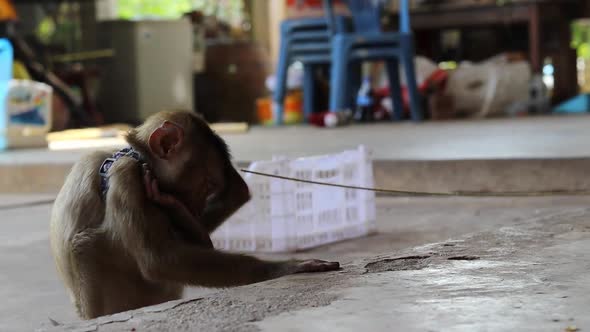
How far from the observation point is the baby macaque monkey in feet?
7.30

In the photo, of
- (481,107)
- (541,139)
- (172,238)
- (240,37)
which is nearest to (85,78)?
(240,37)

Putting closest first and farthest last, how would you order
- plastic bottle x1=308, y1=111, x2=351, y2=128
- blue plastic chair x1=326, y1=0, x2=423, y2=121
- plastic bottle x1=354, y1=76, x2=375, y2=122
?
blue plastic chair x1=326, y1=0, x2=423, y2=121 → plastic bottle x1=308, y1=111, x2=351, y2=128 → plastic bottle x1=354, y1=76, x2=375, y2=122

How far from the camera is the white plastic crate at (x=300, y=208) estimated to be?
11.7 ft

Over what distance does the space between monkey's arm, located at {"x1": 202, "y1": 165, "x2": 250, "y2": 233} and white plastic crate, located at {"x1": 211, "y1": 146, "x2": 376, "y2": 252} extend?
93 centimetres

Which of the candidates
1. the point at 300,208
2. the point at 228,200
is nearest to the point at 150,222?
the point at 228,200

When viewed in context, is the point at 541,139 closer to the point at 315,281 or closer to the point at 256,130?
the point at 256,130

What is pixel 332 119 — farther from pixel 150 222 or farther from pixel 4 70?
pixel 150 222

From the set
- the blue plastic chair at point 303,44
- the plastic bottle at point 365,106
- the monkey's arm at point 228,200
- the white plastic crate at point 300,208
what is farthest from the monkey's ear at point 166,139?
the plastic bottle at point 365,106

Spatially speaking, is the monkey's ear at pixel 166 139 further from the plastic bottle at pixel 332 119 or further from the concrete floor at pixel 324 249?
the plastic bottle at pixel 332 119

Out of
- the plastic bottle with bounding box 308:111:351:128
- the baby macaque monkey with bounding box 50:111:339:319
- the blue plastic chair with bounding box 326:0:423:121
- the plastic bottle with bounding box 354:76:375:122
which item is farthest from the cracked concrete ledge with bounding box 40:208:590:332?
the plastic bottle with bounding box 354:76:375:122

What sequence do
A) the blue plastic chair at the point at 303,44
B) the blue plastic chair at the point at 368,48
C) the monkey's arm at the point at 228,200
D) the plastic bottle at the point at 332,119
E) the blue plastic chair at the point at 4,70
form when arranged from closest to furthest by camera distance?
the monkey's arm at the point at 228,200 < the blue plastic chair at the point at 4,70 < the blue plastic chair at the point at 368,48 < the plastic bottle at the point at 332,119 < the blue plastic chair at the point at 303,44

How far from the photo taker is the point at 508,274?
2.13 m

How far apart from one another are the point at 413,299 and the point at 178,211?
68 cm

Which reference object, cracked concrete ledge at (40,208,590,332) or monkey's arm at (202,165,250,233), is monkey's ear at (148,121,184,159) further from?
cracked concrete ledge at (40,208,590,332)
